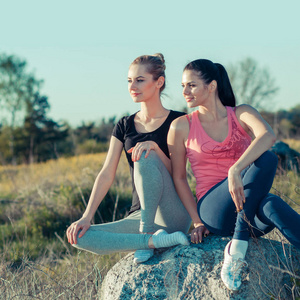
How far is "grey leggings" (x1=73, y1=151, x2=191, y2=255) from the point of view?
292cm

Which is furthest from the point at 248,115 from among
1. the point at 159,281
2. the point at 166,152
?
the point at 159,281

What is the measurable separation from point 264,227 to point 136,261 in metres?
0.86

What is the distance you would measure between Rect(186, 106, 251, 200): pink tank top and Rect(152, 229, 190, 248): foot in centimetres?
34

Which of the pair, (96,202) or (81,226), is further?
(96,202)

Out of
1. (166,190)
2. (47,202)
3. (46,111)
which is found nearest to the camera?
(166,190)

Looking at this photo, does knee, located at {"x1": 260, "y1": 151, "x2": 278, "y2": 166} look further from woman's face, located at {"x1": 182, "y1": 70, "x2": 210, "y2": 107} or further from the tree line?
the tree line

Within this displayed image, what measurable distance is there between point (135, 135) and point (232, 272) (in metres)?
1.35

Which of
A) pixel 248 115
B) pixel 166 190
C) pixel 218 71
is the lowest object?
pixel 166 190

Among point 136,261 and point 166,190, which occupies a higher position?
point 166,190

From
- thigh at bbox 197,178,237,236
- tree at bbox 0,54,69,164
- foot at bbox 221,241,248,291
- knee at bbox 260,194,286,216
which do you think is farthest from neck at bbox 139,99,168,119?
tree at bbox 0,54,69,164

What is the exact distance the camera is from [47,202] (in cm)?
691

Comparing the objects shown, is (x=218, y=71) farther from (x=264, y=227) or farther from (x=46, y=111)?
(x=46, y=111)

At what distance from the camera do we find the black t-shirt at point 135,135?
3365 millimetres

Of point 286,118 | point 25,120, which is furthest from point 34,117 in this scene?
point 286,118
